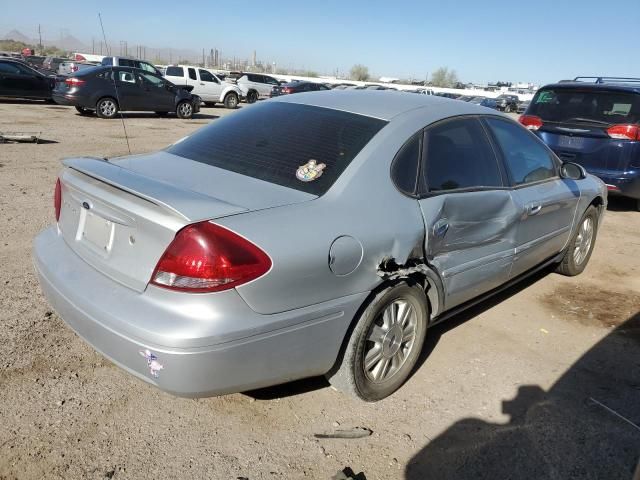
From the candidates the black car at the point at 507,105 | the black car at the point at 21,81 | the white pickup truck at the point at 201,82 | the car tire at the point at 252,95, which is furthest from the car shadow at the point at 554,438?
the black car at the point at 507,105

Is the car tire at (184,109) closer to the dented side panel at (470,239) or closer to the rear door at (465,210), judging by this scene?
the rear door at (465,210)

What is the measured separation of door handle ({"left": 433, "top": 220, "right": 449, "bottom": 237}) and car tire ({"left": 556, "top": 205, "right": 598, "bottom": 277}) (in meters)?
2.40

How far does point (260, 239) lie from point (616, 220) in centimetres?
720

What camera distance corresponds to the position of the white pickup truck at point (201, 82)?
78.4ft

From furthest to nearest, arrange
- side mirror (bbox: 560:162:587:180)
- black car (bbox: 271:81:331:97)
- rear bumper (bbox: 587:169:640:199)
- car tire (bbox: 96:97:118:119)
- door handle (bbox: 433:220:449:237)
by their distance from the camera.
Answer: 1. black car (bbox: 271:81:331:97)
2. car tire (bbox: 96:97:118:119)
3. rear bumper (bbox: 587:169:640:199)
4. side mirror (bbox: 560:162:587:180)
5. door handle (bbox: 433:220:449:237)

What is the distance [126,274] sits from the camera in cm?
249

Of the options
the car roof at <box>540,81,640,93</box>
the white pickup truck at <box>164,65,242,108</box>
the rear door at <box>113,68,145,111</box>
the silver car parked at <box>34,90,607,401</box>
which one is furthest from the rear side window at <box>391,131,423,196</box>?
the white pickup truck at <box>164,65,242,108</box>

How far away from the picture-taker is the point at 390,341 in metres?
3.10

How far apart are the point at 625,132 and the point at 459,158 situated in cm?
504

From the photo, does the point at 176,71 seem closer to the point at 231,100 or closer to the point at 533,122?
the point at 231,100

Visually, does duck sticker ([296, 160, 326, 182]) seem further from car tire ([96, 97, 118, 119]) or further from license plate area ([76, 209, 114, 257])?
car tire ([96, 97, 118, 119])

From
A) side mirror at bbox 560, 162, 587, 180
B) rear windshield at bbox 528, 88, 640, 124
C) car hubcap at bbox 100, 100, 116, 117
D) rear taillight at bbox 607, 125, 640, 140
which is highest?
rear windshield at bbox 528, 88, 640, 124

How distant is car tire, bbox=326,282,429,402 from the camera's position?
2.85m

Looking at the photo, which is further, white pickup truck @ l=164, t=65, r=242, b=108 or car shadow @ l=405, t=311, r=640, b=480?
white pickup truck @ l=164, t=65, r=242, b=108
